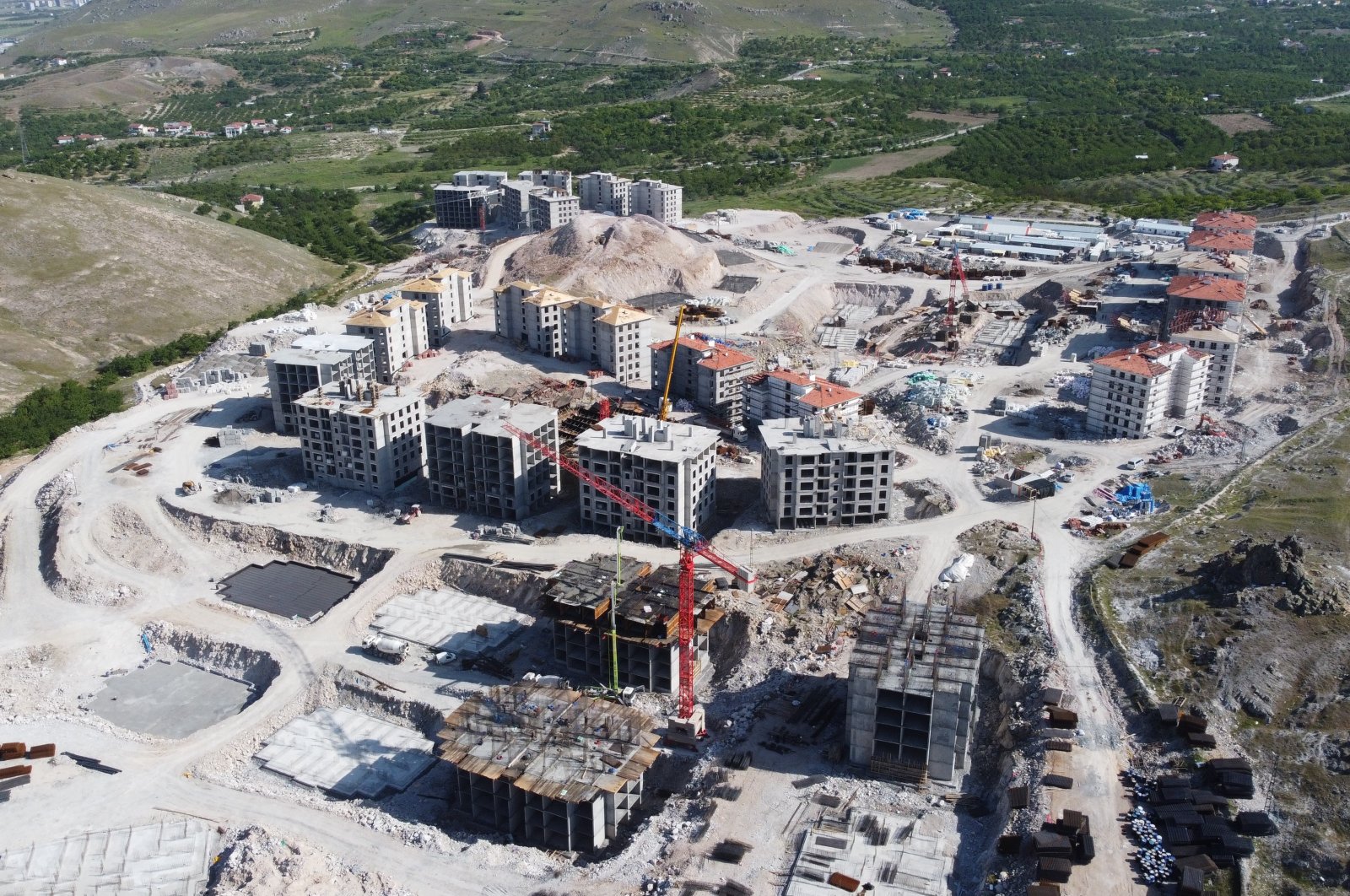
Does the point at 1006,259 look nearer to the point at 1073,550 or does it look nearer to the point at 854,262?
the point at 854,262

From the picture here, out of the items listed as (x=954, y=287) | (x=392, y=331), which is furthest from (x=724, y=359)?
(x=954, y=287)

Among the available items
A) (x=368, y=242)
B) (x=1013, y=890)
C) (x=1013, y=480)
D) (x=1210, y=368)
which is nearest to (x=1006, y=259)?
(x=1210, y=368)

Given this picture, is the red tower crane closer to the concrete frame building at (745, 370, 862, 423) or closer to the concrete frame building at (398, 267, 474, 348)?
the concrete frame building at (745, 370, 862, 423)

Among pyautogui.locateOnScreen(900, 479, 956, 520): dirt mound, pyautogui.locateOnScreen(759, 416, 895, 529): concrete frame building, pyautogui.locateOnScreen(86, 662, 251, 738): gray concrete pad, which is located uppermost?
pyautogui.locateOnScreen(759, 416, 895, 529): concrete frame building

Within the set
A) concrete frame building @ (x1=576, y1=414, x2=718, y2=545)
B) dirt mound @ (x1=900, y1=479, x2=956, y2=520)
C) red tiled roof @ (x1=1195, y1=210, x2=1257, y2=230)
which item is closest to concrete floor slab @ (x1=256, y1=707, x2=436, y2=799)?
concrete frame building @ (x1=576, y1=414, x2=718, y2=545)

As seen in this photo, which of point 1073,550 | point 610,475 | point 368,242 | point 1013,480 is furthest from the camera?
point 368,242

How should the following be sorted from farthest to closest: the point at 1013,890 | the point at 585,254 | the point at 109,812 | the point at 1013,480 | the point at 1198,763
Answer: the point at 585,254 → the point at 1013,480 → the point at 109,812 → the point at 1198,763 → the point at 1013,890

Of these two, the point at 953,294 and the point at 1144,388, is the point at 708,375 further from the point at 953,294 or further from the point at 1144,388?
the point at 953,294
